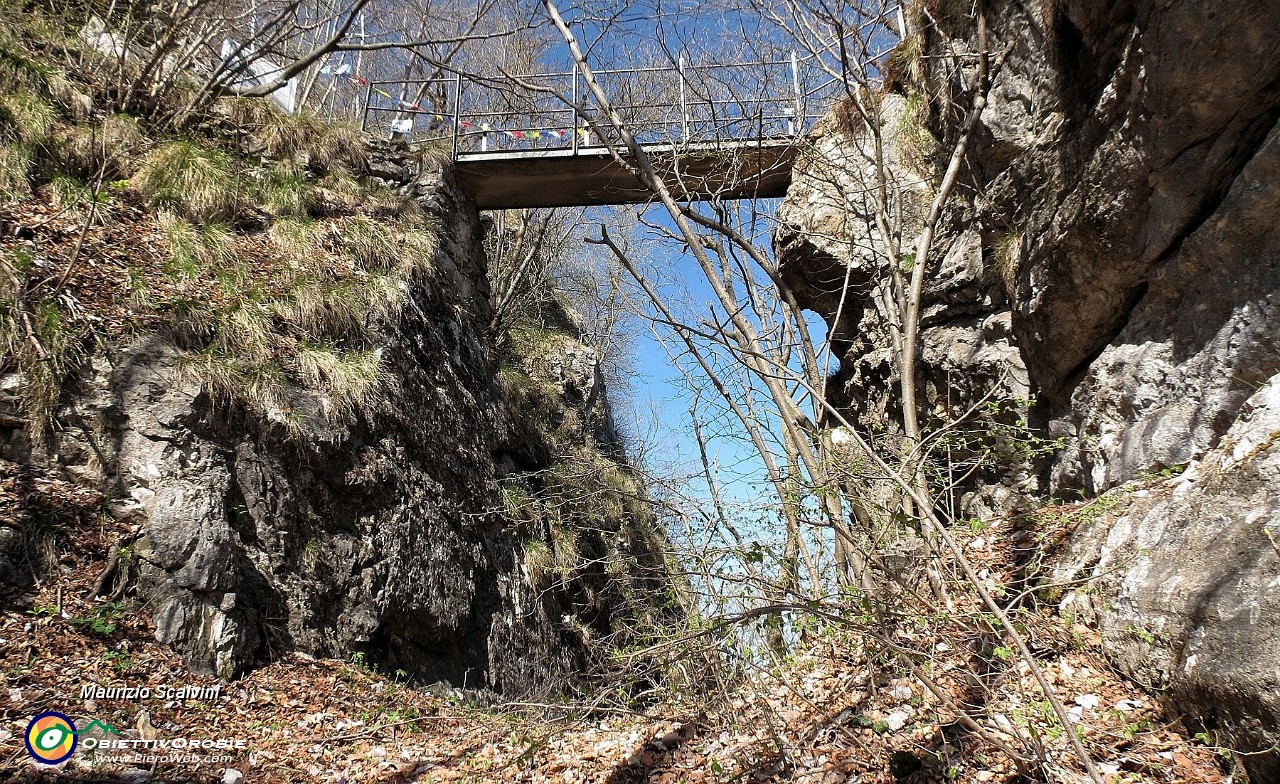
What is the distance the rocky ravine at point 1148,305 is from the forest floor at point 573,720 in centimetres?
34

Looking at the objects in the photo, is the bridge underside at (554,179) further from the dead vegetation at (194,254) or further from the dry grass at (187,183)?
the dry grass at (187,183)

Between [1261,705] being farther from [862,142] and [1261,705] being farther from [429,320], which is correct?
[429,320]

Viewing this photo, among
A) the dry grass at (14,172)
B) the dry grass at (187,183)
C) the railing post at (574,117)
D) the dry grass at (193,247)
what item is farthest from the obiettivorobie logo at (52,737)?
the railing post at (574,117)

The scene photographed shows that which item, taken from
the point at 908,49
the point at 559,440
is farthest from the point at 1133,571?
the point at 559,440

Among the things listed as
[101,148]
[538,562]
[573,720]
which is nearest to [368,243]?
[101,148]

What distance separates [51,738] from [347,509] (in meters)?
2.63

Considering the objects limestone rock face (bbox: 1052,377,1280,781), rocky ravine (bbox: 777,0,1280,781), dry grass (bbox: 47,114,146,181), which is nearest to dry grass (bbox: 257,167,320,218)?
dry grass (bbox: 47,114,146,181)

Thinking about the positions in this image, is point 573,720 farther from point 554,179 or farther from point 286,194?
point 554,179

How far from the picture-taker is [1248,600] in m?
2.26

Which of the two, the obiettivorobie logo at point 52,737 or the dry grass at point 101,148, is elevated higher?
the dry grass at point 101,148

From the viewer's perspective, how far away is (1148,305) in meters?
3.83

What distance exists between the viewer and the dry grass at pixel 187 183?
6.23 metres

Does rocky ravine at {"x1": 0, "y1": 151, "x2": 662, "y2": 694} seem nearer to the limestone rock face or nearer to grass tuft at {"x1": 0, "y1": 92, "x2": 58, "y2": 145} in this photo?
grass tuft at {"x1": 0, "y1": 92, "x2": 58, "y2": 145}

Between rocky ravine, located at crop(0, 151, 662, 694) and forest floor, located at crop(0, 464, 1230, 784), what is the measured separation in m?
0.25
